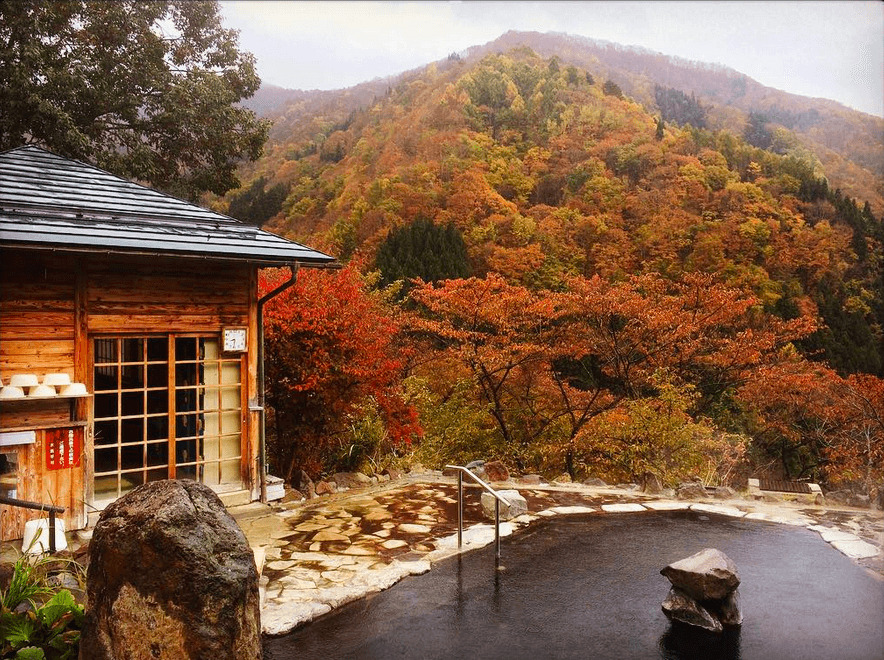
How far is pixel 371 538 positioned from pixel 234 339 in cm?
311

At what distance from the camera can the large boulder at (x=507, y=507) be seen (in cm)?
834

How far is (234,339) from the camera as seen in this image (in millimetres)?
8078

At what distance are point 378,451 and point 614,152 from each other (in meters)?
24.2

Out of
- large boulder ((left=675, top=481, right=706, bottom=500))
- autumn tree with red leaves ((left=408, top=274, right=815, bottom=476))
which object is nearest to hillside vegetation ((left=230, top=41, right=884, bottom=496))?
autumn tree with red leaves ((left=408, top=274, right=815, bottom=476))

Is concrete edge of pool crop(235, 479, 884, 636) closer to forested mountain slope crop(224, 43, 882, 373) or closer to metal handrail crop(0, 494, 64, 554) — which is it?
metal handrail crop(0, 494, 64, 554)

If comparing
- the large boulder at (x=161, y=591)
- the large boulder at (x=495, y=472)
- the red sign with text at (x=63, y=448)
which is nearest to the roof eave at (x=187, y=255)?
the red sign with text at (x=63, y=448)

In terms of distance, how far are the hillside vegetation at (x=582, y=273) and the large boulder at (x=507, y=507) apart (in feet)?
7.98

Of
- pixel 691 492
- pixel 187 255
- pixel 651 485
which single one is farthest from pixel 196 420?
pixel 691 492

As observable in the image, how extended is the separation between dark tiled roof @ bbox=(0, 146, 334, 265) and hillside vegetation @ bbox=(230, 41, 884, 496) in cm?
153

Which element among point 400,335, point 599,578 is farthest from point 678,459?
point 400,335

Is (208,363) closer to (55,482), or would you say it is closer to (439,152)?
(55,482)

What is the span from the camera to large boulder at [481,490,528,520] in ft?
27.3

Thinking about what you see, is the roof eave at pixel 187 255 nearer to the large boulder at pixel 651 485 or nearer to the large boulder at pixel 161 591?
the large boulder at pixel 161 591

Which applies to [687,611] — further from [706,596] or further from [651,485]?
[651,485]
